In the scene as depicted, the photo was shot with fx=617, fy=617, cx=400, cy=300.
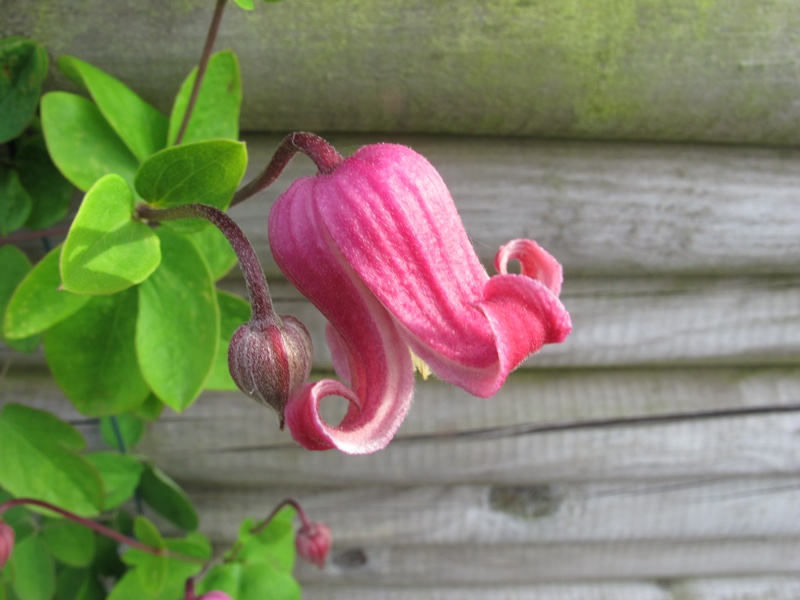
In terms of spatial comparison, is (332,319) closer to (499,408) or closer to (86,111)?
(86,111)

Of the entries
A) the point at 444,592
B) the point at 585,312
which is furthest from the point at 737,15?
the point at 444,592

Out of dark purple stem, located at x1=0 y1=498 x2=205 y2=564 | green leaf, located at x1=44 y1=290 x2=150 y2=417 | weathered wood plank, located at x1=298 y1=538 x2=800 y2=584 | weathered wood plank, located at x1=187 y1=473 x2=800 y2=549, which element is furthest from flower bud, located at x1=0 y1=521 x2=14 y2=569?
weathered wood plank, located at x1=298 y1=538 x2=800 y2=584

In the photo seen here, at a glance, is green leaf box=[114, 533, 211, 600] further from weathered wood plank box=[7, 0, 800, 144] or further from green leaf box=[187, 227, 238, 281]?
weathered wood plank box=[7, 0, 800, 144]

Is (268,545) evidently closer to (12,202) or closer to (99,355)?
(99,355)

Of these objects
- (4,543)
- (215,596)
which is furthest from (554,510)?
(4,543)

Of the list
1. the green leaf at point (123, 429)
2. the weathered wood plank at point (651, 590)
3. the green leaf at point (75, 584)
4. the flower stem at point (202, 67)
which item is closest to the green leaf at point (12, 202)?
the flower stem at point (202, 67)

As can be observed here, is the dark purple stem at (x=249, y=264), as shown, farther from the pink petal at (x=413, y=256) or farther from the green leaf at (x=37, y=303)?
the green leaf at (x=37, y=303)
